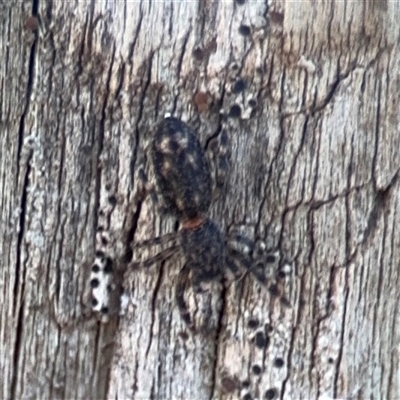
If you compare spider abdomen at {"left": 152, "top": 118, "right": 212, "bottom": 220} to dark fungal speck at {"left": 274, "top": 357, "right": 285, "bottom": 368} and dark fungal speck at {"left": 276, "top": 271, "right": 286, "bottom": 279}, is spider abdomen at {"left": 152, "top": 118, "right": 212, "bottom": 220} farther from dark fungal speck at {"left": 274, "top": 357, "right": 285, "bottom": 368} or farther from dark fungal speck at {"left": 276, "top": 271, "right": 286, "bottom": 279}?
dark fungal speck at {"left": 274, "top": 357, "right": 285, "bottom": 368}

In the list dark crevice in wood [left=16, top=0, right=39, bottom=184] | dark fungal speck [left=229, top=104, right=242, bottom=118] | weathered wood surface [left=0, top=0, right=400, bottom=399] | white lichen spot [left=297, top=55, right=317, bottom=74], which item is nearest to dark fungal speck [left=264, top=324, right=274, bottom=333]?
weathered wood surface [left=0, top=0, right=400, bottom=399]

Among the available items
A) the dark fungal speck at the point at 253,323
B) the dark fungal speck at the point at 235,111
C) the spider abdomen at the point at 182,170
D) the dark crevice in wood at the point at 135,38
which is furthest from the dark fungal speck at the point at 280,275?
the dark crevice in wood at the point at 135,38

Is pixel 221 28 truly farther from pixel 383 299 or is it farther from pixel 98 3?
pixel 383 299

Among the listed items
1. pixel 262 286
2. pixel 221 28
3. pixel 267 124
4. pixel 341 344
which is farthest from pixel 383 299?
pixel 221 28

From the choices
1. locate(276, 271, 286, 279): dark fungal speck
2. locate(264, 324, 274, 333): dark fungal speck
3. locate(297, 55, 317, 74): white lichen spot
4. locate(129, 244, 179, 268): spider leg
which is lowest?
locate(264, 324, 274, 333): dark fungal speck

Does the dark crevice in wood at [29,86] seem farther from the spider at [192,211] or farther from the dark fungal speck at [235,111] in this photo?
the dark fungal speck at [235,111]

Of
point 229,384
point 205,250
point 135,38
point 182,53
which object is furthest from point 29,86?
point 229,384

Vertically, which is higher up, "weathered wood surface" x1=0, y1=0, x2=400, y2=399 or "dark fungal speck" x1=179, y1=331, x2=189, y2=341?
"weathered wood surface" x1=0, y1=0, x2=400, y2=399

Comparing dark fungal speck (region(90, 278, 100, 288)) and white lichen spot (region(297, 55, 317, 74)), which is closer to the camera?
white lichen spot (region(297, 55, 317, 74))
